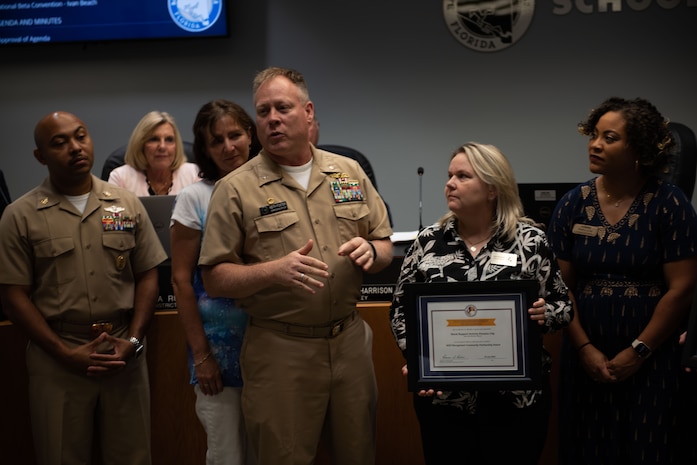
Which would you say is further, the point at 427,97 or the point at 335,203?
the point at 427,97

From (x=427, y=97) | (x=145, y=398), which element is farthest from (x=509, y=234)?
(x=427, y=97)

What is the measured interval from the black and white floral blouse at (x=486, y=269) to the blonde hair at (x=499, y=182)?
33 mm

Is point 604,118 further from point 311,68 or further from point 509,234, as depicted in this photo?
point 311,68

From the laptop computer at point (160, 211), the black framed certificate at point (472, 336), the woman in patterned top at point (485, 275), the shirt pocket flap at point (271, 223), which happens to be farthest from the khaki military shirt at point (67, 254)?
the black framed certificate at point (472, 336)

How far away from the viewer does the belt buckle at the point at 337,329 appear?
2207 millimetres

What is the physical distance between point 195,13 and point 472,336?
386 centimetres

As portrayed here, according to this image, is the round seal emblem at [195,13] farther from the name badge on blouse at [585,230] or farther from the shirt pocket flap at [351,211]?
the name badge on blouse at [585,230]

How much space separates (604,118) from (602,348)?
751 millimetres

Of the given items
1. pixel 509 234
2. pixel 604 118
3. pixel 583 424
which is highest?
pixel 604 118

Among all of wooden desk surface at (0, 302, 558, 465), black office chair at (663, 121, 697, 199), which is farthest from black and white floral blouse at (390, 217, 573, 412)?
black office chair at (663, 121, 697, 199)

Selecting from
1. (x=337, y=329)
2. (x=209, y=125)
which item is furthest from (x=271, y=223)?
(x=209, y=125)

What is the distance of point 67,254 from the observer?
2.61 metres

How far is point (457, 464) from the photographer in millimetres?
2129

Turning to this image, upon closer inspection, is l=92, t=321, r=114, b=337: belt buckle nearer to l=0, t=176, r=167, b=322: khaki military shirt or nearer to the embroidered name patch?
l=0, t=176, r=167, b=322: khaki military shirt
